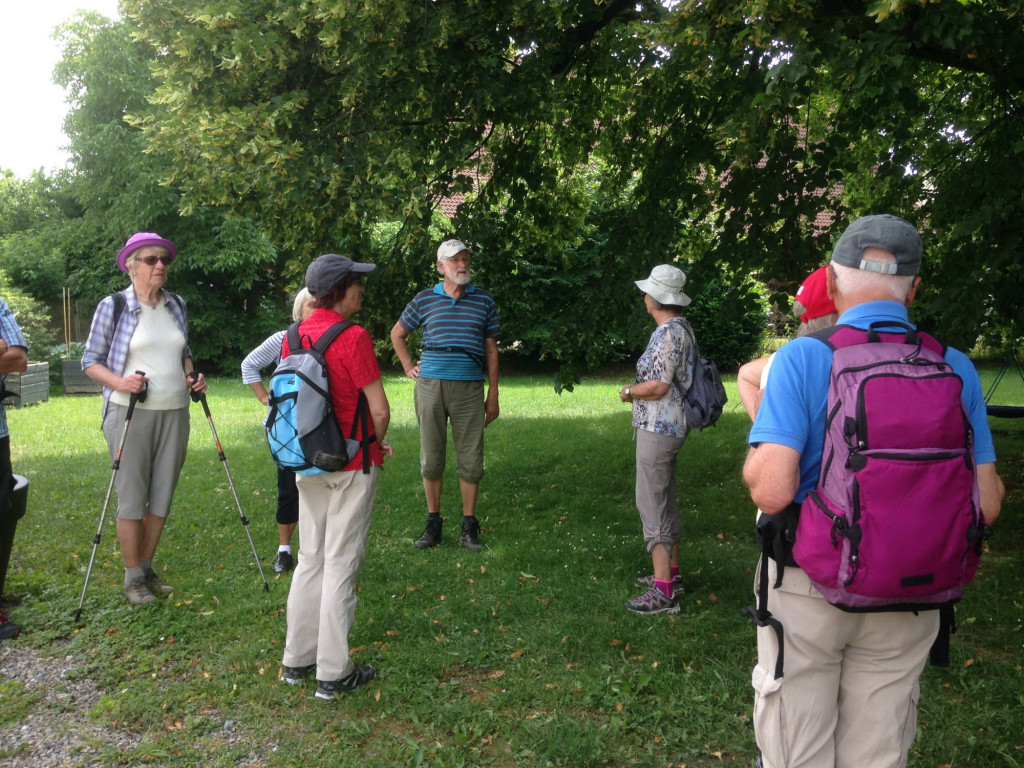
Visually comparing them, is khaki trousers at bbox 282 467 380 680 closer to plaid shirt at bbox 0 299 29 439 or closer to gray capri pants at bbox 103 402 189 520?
gray capri pants at bbox 103 402 189 520

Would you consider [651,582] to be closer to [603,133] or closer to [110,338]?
[110,338]

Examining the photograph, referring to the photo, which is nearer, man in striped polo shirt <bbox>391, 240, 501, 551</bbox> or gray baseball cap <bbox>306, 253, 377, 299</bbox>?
gray baseball cap <bbox>306, 253, 377, 299</bbox>

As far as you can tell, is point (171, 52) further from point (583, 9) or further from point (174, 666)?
point (174, 666)

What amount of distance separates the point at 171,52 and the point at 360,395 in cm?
454

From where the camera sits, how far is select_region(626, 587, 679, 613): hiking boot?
201 inches

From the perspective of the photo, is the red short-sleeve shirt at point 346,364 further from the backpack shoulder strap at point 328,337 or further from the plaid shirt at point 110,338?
the plaid shirt at point 110,338

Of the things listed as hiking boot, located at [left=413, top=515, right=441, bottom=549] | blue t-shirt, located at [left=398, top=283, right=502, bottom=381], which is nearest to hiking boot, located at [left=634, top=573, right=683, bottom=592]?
hiking boot, located at [left=413, top=515, right=441, bottom=549]

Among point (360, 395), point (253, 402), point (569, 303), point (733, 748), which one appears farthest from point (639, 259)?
point (253, 402)

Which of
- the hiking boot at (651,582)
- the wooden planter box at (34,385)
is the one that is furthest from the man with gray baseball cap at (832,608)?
the wooden planter box at (34,385)

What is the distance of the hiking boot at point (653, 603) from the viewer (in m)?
5.09

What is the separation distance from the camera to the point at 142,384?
16.6 ft

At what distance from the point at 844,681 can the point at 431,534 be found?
173 inches

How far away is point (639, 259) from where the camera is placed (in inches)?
292

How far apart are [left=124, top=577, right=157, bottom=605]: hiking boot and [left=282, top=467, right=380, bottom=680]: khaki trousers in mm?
1696
